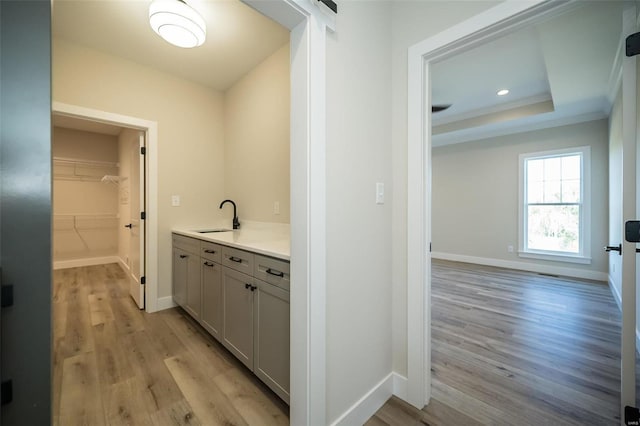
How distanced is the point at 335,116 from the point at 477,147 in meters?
5.33

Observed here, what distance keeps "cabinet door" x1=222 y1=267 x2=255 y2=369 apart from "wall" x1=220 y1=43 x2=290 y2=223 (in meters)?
0.91

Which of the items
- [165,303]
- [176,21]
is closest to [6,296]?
[176,21]

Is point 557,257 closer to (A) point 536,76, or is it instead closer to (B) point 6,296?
(A) point 536,76

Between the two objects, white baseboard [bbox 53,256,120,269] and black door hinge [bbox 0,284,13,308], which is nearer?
black door hinge [bbox 0,284,13,308]

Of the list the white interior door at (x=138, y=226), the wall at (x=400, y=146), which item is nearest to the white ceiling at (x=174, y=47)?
the white interior door at (x=138, y=226)

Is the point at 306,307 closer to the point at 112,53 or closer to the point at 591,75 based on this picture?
the point at 112,53

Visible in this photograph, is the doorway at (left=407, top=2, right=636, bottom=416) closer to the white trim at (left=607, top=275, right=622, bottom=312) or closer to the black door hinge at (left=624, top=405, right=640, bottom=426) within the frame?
the black door hinge at (left=624, top=405, right=640, bottom=426)

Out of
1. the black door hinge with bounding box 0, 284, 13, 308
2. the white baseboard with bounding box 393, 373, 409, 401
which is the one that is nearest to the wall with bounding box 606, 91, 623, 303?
the white baseboard with bounding box 393, 373, 409, 401

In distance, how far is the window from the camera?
4.27 m

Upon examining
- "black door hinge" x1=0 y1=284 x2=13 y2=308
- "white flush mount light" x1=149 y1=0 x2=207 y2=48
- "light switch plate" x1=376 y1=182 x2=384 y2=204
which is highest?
"white flush mount light" x1=149 y1=0 x2=207 y2=48

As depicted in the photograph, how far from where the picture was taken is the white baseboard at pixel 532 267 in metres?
4.17

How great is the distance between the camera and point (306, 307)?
1.17 m

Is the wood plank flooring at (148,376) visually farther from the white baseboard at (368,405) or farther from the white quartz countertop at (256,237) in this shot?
the white quartz countertop at (256,237)

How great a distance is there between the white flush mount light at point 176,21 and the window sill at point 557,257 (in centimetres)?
593
